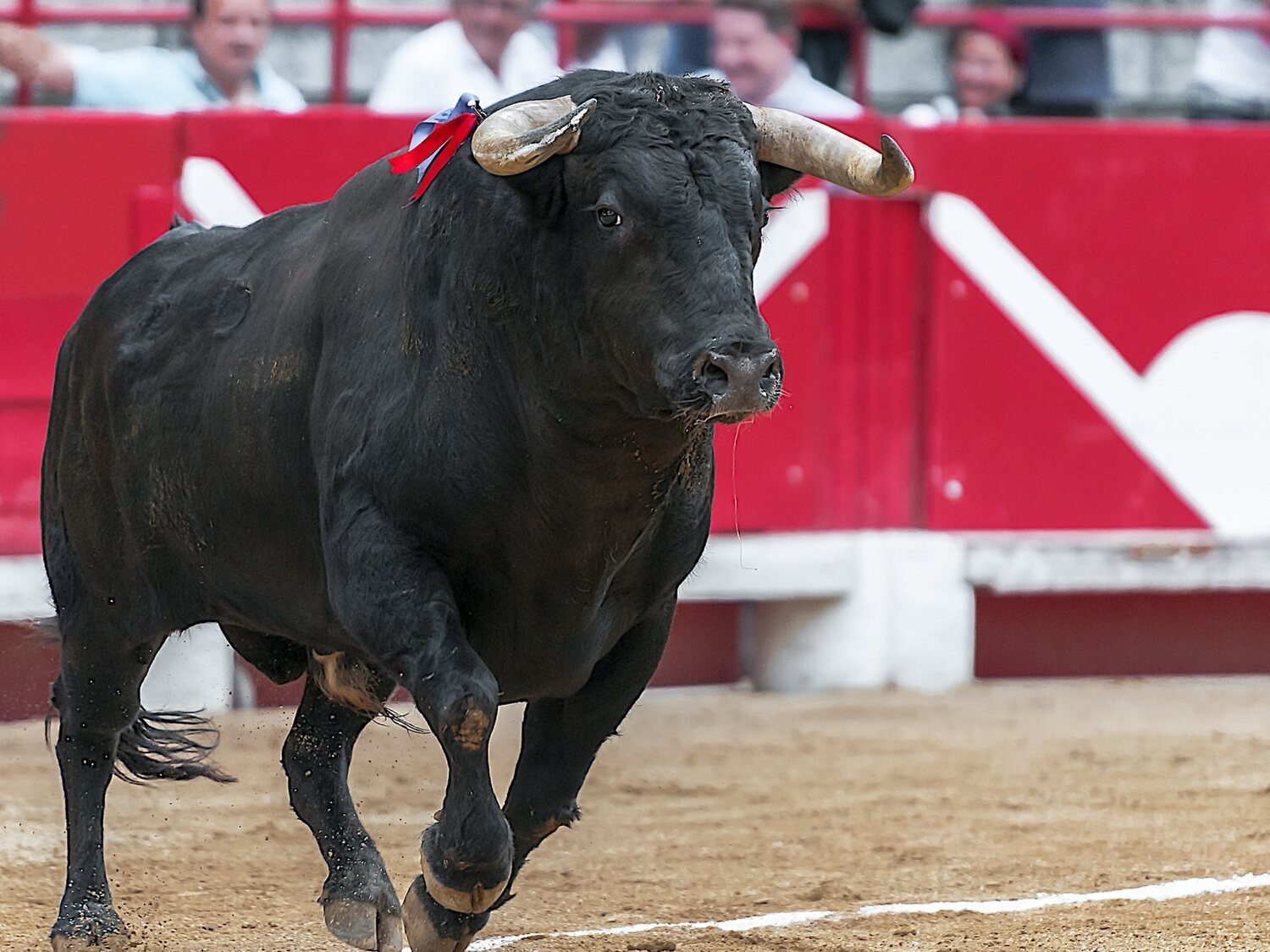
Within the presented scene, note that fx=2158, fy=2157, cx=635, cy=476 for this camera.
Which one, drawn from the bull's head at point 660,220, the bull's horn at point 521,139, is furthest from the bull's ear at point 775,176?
the bull's horn at point 521,139

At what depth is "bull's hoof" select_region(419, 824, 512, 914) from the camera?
3.59m

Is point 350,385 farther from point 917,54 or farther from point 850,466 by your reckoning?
point 917,54

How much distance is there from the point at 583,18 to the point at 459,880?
4.27m

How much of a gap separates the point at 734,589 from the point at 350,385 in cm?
369

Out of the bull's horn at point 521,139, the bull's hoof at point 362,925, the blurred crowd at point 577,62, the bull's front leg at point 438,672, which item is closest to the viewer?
the bull's horn at point 521,139

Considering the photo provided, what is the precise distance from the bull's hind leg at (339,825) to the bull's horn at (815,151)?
1.56 metres

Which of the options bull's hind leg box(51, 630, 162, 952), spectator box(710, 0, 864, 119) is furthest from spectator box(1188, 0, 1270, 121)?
bull's hind leg box(51, 630, 162, 952)

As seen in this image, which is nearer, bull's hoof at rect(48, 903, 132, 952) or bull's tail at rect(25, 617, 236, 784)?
bull's hoof at rect(48, 903, 132, 952)

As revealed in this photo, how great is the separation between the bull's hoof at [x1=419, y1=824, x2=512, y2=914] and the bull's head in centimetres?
82

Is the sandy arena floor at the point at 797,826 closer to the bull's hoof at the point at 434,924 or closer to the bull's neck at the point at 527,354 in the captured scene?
the bull's hoof at the point at 434,924

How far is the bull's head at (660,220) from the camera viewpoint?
10.6 feet

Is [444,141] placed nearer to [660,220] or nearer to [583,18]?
[660,220]

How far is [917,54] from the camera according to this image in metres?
8.40

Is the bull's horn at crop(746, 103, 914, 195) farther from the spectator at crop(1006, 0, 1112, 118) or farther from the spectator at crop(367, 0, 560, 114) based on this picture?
the spectator at crop(1006, 0, 1112, 118)
